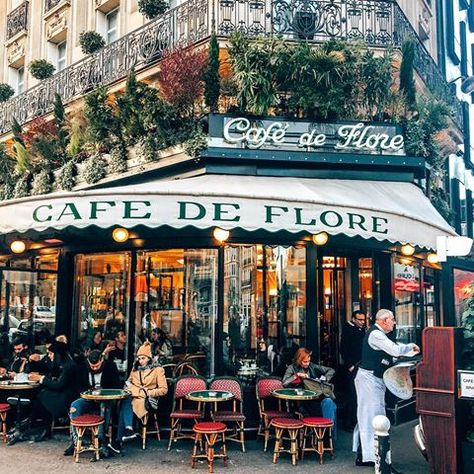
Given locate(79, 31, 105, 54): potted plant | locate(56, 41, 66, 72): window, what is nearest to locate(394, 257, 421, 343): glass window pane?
locate(79, 31, 105, 54): potted plant

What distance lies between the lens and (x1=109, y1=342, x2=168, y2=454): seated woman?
783 cm

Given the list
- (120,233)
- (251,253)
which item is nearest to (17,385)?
(120,233)

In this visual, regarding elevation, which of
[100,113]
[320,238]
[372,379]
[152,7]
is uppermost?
[152,7]

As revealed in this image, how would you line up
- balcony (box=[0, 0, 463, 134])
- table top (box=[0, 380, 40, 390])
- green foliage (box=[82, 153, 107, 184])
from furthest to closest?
green foliage (box=[82, 153, 107, 184]) → balcony (box=[0, 0, 463, 134]) → table top (box=[0, 380, 40, 390])

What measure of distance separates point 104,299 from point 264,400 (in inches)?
148

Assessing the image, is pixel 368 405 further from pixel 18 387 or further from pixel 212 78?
pixel 212 78

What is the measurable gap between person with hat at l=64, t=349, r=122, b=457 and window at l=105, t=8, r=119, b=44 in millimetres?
9097

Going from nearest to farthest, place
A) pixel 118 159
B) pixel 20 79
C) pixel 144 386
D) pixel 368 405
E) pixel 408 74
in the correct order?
1. pixel 368 405
2. pixel 144 386
3. pixel 408 74
4. pixel 118 159
5. pixel 20 79

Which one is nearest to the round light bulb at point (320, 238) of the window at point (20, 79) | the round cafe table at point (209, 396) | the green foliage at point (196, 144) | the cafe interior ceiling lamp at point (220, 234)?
the cafe interior ceiling lamp at point (220, 234)

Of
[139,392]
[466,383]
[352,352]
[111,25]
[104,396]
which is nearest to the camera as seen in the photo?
[466,383]

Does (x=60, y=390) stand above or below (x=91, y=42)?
below

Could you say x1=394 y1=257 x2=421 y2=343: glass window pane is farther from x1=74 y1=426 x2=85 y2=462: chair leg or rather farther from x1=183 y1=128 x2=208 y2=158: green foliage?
x1=74 y1=426 x2=85 y2=462: chair leg

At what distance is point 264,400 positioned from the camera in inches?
336

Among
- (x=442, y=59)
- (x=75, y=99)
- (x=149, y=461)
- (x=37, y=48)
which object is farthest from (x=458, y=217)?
(x=37, y=48)
